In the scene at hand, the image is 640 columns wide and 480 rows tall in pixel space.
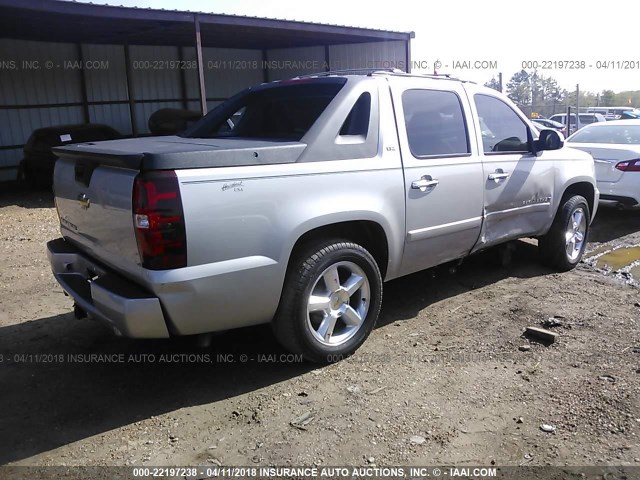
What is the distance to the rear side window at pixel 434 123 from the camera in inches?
168

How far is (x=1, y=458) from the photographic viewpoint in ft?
9.68

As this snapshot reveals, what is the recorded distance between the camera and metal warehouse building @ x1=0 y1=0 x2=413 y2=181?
500 inches

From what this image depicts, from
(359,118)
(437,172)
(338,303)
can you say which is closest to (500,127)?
(437,172)

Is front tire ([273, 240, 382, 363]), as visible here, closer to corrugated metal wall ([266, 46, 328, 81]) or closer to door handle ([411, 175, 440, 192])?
door handle ([411, 175, 440, 192])

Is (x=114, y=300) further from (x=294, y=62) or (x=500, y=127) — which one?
(x=294, y=62)

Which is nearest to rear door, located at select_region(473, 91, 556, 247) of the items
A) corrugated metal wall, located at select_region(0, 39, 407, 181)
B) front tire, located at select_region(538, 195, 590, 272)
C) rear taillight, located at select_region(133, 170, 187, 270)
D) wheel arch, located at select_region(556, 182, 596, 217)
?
front tire, located at select_region(538, 195, 590, 272)

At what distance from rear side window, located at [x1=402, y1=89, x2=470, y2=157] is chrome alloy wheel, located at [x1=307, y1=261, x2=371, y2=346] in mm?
1066

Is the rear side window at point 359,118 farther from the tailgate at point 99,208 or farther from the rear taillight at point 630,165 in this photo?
the rear taillight at point 630,165

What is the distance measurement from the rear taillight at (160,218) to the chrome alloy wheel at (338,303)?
98cm

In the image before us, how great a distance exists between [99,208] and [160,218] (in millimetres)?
678

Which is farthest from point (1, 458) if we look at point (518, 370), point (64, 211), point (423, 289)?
point (423, 289)

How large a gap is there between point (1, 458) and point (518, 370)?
3.12 m

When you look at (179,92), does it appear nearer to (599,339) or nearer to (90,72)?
(90,72)

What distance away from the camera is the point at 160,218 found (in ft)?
9.65
